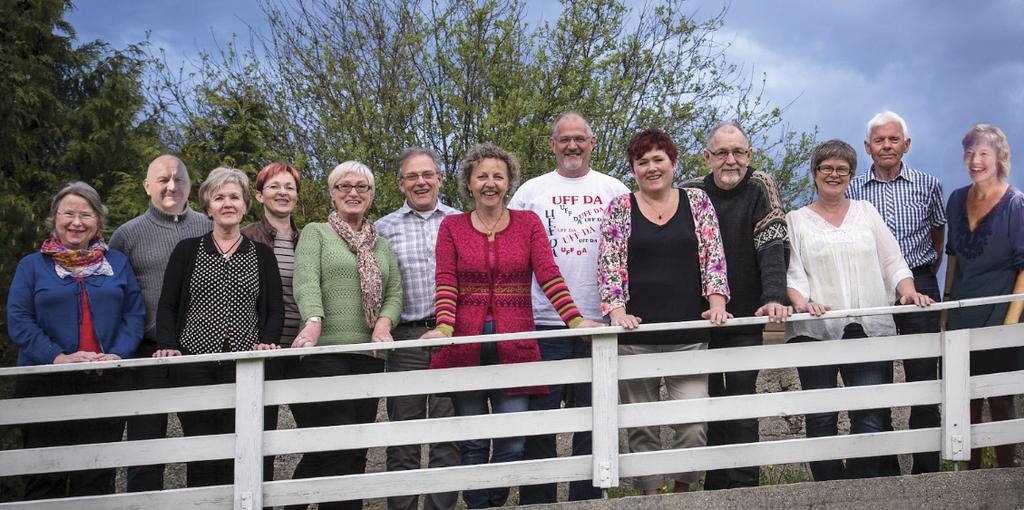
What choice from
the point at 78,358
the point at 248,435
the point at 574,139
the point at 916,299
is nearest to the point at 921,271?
the point at 916,299

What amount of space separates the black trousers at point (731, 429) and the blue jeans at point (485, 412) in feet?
3.22

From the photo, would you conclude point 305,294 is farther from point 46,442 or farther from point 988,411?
point 988,411

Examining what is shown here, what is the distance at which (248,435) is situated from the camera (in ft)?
13.9

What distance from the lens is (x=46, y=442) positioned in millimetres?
4539

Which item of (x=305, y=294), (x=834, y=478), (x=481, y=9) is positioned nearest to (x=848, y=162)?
(x=834, y=478)

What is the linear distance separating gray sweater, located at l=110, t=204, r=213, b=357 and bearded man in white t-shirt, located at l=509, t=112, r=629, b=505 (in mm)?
1737

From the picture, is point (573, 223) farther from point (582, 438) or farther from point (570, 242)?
point (582, 438)

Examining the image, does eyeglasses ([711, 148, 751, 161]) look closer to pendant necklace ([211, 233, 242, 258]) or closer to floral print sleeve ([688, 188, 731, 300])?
floral print sleeve ([688, 188, 731, 300])

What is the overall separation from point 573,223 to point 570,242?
11 centimetres

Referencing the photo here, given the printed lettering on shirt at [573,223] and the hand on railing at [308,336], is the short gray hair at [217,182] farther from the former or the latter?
the printed lettering on shirt at [573,223]

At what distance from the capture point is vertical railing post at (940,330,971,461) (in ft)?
15.1

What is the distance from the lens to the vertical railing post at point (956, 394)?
4.59 m

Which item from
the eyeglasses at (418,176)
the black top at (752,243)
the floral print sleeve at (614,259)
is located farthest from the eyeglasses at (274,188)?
the black top at (752,243)

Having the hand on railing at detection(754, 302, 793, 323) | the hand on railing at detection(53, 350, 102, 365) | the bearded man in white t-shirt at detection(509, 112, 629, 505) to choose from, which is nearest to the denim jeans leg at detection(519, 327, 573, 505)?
the bearded man in white t-shirt at detection(509, 112, 629, 505)
